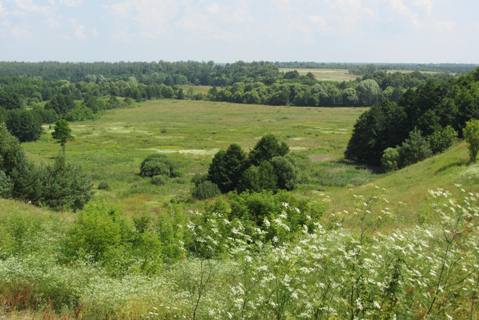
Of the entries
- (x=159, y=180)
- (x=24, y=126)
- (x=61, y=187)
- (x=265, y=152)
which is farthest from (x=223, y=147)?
(x=61, y=187)

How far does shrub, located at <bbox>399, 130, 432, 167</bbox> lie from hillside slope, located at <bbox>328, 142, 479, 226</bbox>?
6897mm

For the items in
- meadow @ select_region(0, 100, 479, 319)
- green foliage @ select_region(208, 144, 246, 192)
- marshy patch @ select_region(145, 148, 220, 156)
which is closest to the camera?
meadow @ select_region(0, 100, 479, 319)

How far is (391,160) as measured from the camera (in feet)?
147

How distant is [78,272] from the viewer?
10.1m

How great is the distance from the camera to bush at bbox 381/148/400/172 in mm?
44219

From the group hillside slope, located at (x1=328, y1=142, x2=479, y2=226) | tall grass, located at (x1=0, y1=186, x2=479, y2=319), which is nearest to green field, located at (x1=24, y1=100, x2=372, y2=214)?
hillside slope, located at (x1=328, y1=142, x2=479, y2=226)

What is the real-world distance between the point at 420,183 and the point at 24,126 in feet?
244

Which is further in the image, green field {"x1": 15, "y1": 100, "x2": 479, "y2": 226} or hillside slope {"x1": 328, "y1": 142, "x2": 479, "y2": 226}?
green field {"x1": 15, "y1": 100, "x2": 479, "y2": 226}

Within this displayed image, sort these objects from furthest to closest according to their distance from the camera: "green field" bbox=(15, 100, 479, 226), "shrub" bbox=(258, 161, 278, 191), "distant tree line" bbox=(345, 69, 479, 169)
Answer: "distant tree line" bbox=(345, 69, 479, 169) < "shrub" bbox=(258, 161, 278, 191) < "green field" bbox=(15, 100, 479, 226)

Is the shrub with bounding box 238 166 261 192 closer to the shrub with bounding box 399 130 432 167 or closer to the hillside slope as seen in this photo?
the hillside slope

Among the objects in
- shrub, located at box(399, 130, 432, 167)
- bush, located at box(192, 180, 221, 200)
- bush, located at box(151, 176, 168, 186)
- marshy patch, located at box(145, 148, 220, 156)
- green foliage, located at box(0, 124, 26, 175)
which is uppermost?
green foliage, located at box(0, 124, 26, 175)

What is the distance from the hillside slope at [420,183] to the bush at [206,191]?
39.3ft

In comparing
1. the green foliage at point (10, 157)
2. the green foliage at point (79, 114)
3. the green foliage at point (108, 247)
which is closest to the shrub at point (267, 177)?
the green foliage at point (10, 157)

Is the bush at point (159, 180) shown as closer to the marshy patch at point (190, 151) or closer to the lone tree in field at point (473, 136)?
the marshy patch at point (190, 151)
